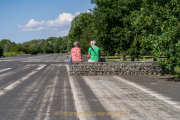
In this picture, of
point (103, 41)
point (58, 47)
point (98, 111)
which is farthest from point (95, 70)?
point (58, 47)

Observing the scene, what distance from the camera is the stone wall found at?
1306 cm

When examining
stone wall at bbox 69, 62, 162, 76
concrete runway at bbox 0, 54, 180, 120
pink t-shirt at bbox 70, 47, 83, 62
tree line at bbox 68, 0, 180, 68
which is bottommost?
concrete runway at bbox 0, 54, 180, 120

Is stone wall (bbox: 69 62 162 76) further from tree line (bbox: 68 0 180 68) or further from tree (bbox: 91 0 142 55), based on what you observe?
tree (bbox: 91 0 142 55)

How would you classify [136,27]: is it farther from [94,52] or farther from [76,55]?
[76,55]

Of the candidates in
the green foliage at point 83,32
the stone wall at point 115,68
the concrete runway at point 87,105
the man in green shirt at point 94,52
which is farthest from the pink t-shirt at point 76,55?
the green foliage at point 83,32

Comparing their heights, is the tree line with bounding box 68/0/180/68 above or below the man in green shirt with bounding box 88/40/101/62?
above

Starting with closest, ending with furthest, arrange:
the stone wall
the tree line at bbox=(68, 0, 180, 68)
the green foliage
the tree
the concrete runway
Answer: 1. the concrete runway
2. the tree line at bbox=(68, 0, 180, 68)
3. the stone wall
4. the tree
5. the green foliage

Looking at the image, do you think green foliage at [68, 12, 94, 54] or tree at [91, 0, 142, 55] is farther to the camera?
green foliage at [68, 12, 94, 54]

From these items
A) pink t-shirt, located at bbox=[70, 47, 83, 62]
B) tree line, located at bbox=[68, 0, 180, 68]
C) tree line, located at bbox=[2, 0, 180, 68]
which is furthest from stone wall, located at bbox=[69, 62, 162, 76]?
tree line, located at bbox=[68, 0, 180, 68]

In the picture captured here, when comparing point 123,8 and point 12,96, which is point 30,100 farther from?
point 123,8

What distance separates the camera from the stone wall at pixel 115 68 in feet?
42.9

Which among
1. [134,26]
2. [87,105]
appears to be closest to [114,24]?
[134,26]

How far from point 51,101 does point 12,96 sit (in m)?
1.50

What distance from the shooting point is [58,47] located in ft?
617
